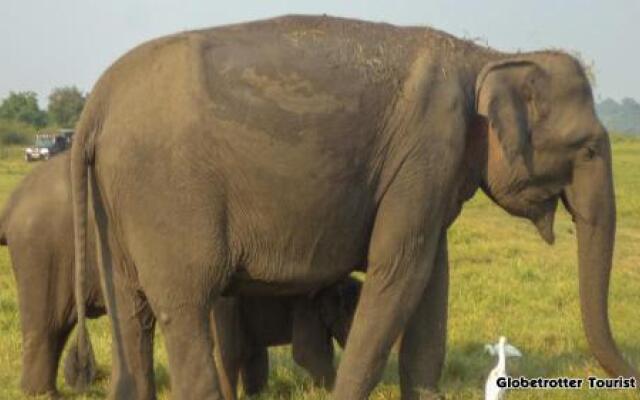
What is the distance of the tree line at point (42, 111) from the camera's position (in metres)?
81.6

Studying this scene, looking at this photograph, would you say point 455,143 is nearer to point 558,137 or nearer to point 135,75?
point 558,137

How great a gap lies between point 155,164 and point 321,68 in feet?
3.01

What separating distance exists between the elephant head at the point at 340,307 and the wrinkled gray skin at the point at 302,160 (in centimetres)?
137

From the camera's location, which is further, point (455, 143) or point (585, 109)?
point (585, 109)

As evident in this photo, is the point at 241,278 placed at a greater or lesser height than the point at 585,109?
lesser

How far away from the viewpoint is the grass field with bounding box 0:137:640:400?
757cm

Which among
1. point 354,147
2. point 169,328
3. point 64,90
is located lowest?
point 64,90

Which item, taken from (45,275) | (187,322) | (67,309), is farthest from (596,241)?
(45,275)

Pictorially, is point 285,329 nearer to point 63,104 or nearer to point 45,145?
point 45,145

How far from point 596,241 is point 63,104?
83.8 meters

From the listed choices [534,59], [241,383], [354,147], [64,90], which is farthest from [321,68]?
[64,90]

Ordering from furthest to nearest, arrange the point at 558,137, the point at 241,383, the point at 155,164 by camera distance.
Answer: the point at 241,383 < the point at 558,137 < the point at 155,164

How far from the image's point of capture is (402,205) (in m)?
5.48

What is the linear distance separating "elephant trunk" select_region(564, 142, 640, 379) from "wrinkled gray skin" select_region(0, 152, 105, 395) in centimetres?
304
